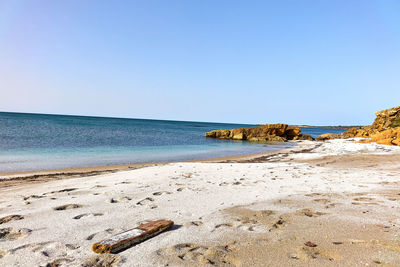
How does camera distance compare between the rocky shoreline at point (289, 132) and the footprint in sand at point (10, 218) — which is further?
the rocky shoreline at point (289, 132)

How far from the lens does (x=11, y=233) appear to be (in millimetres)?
2861

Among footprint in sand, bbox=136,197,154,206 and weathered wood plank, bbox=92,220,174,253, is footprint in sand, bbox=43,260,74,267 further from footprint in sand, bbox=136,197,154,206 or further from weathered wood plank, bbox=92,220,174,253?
footprint in sand, bbox=136,197,154,206

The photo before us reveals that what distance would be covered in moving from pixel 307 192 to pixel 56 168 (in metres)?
9.74

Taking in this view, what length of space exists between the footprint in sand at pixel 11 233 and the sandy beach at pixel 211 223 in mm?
10

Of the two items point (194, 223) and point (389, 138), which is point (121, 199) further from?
point (389, 138)

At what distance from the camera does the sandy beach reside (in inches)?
91.0

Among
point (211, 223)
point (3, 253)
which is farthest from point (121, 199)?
point (3, 253)

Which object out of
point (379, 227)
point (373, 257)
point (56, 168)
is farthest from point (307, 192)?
point (56, 168)

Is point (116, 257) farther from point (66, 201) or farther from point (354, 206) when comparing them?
point (354, 206)

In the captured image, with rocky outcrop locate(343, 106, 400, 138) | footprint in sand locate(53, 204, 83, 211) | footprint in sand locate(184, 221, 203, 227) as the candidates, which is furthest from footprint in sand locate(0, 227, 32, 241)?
rocky outcrop locate(343, 106, 400, 138)

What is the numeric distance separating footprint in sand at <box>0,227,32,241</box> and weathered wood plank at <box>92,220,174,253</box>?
3.62ft

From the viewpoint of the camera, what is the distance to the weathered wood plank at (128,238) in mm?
2357

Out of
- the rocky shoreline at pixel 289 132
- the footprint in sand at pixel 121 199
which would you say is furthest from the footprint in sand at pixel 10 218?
the rocky shoreline at pixel 289 132

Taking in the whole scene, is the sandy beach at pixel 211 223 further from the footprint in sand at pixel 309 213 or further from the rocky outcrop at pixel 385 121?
the rocky outcrop at pixel 385 121
